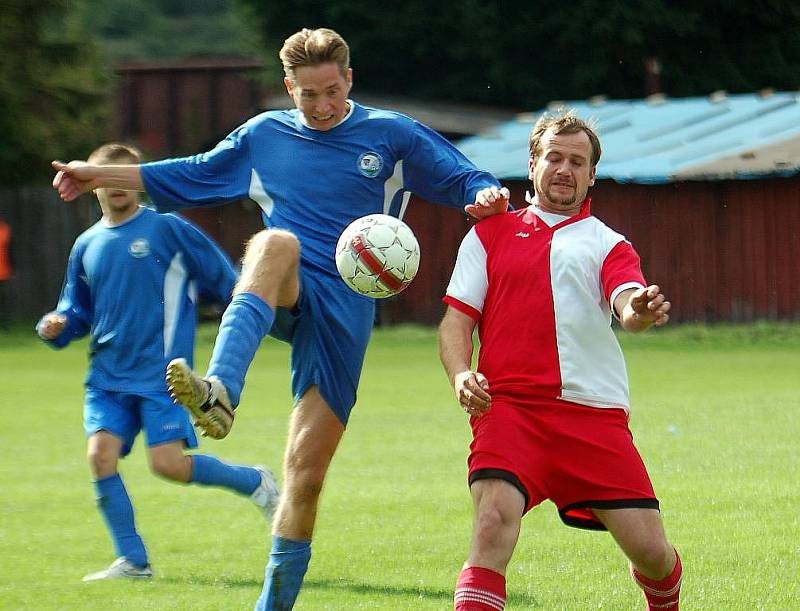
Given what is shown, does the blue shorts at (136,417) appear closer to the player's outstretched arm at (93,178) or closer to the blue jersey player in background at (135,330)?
the blue jersey player in background at (135,330)

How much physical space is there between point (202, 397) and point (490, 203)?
4.46 feet

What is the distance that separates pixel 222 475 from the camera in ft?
25.7

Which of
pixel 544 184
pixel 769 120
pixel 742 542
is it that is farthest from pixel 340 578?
pixel 769 120

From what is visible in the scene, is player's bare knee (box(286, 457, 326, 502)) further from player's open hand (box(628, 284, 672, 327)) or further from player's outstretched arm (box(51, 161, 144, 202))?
player's open hand (box(628, 284, 672, 327))

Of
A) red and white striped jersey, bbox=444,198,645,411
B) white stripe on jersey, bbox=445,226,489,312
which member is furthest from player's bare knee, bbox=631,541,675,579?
white stripe on jersey, bbox=445,226,489,312

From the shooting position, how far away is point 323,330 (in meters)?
6.12

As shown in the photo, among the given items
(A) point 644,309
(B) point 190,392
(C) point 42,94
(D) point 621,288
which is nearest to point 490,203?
(D) point 621,288

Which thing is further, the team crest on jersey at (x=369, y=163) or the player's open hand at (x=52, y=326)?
the player's open hand at (x=52, y=326)

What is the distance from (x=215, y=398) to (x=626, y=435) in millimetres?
1475

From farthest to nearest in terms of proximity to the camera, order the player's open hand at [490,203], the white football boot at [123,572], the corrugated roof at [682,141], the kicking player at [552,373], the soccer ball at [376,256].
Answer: the corrugated roof at [682,141] → the white football boot at [123,572] → the soccer ball at [376,256] → the player's open hand at [490,203] → the kicking player at [552,373]

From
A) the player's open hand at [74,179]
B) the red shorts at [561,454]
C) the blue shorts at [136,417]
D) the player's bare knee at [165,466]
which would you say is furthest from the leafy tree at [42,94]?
the red shorts at [561,454]

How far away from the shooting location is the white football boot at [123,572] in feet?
24.5

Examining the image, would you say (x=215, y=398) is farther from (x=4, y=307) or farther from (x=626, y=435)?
(x=4, y=307)

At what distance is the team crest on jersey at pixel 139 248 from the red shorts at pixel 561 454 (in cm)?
307
